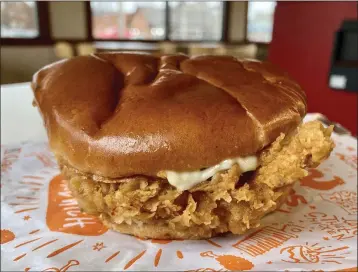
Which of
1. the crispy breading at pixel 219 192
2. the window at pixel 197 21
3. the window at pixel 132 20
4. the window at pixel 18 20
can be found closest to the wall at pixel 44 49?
the window at pixel 18 20

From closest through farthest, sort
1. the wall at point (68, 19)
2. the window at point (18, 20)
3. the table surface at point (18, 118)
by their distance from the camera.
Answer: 1. the table surface at point (18, 118)
2. the window at point (18, 20)
3. the wall at point (68, 19)

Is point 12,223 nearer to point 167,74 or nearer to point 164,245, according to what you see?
point 164,245

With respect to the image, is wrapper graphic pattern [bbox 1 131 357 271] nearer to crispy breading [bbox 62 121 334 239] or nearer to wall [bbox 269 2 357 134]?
crispy breading [bbox 62 121 334 239]

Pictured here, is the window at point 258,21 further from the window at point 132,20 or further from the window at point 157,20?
the window at point 132,20

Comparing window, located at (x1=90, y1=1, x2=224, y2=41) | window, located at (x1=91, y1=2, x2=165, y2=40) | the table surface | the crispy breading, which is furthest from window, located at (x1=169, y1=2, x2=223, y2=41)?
the crispy breading

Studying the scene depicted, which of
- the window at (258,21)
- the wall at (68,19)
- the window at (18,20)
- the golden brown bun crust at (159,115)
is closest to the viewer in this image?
the golden brown bun crust at (159,115)

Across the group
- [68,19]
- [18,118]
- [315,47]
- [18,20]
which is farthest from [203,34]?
[18,118]

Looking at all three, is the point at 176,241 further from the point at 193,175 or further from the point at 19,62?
the point at 19,62
